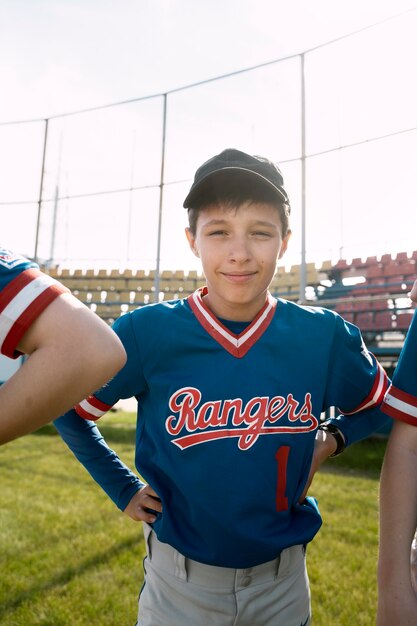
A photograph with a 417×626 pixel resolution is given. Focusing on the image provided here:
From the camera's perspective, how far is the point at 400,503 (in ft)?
2.81

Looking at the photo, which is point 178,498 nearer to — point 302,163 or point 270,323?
point 270,323

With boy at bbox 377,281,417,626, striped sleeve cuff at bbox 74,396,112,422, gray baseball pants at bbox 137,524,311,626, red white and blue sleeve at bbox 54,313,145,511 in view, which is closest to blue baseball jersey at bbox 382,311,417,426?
boy at bbox 377,281,417,626

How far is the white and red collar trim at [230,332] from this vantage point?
1.22m

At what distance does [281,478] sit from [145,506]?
0.36m

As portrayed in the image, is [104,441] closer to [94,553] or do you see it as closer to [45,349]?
[45,349]

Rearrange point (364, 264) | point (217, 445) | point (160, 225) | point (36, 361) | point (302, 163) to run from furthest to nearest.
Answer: point (364, 264) → point (160, 225) → point (302, 163) → point (217, 445) → point (36, 361)

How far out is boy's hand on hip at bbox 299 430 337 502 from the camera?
1267mm

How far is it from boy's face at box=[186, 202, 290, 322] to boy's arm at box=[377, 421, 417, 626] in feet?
1.61

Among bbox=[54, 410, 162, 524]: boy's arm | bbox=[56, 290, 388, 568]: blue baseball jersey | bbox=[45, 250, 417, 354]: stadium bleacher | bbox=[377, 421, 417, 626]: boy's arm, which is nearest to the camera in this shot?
bbox=[377, 421, 417, 626]: boy's arm

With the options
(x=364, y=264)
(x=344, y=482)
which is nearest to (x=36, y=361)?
(x=344, y=482)

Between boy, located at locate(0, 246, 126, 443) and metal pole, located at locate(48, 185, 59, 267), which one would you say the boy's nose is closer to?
boy, located at locate(0, 246, 126, 443)

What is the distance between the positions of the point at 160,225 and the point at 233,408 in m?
7.10

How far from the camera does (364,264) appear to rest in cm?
970

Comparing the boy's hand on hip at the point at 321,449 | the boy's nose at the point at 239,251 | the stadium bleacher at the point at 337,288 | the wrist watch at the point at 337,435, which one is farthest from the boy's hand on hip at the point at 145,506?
the stadium bleacher at the point at 337,288
